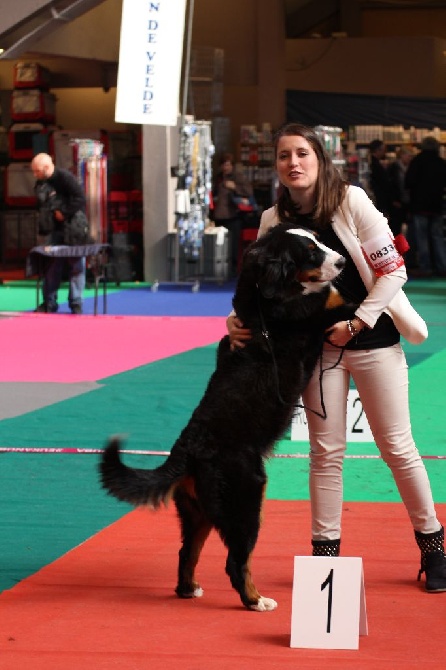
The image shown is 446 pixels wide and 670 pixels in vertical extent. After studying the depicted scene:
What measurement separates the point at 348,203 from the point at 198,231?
13.4 meters

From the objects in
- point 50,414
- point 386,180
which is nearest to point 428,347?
point 50,414

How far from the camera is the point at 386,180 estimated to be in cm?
1941

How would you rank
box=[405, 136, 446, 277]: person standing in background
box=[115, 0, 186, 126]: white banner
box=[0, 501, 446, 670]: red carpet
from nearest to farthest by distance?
1. box=[0, 501, 446, 670]: red carpet
2. box=[115, 0, 186, 126]: white banner
3. box=[405, 136, 446, 277]: person standing in background

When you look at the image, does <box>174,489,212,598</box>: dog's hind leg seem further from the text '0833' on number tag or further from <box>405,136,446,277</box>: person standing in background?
<box>405,136,446,277</box>: person standing in background

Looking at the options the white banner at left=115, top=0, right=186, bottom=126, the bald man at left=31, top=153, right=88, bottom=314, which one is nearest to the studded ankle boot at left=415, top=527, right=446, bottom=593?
the bald man at left=31, top=153, right=88, bottom=314

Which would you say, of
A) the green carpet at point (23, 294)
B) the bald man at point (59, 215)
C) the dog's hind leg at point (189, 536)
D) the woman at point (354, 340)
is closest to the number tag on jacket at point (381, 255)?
the woman at point (354, 340)

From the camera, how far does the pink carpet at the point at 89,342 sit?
948 cm

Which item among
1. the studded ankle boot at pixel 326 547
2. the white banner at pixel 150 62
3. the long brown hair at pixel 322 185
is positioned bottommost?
the studded ankle boot at pixel 326 547

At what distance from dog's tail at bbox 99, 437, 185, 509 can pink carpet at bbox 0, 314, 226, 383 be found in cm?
510

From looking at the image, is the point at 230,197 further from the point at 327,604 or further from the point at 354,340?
the point at 327,604

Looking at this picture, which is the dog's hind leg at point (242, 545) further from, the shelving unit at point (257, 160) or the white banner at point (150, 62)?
the shelving unit at point (257, 160)

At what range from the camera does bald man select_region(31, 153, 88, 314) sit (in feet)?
45.1

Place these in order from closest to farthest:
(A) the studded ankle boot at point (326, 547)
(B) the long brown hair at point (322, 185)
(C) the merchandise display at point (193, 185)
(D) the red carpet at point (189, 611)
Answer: (D) the red carpet at point (189, 611), (B) the long brown hair at point (322, 185), (A) the studded ankle boot at point (326, 547), (C) the merchandise display at point (193, 185)

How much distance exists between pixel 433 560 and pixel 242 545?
74 centimetres
